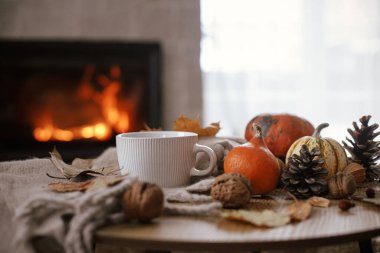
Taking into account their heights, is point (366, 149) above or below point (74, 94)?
below

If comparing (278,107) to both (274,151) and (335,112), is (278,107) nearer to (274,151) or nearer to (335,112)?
(335,112)

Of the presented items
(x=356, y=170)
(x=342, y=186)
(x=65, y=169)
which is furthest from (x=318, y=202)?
(x=65, y=169)

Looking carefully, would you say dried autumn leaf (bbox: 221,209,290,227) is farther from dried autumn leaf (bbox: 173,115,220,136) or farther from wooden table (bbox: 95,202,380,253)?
dried autumn leaf (bbox: 173,115,220,136)

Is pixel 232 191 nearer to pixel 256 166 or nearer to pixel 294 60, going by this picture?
pixel 256 166

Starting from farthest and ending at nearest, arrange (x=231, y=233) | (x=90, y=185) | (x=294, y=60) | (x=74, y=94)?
(x=294, y=60) < (x=74, y=94) < (x=90, y=185) < (x=231, y=233)

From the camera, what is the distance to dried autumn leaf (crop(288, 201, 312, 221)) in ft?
1.68

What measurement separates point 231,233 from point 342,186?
0.81ft

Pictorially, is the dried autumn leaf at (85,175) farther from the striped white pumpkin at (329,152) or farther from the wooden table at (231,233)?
the striped white pumpkin at (329,152)

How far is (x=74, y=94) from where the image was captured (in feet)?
6.98

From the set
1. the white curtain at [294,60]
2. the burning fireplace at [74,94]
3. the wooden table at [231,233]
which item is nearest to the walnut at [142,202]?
the wooden table at [231,233]

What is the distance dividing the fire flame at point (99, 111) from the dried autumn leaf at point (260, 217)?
5.57ft

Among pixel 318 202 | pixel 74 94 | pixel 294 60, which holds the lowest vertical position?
pixel 318 202

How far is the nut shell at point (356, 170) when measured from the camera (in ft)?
2.34

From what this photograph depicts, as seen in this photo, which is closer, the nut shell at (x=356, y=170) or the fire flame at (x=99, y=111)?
the nut shell at (x=356, y=170)
